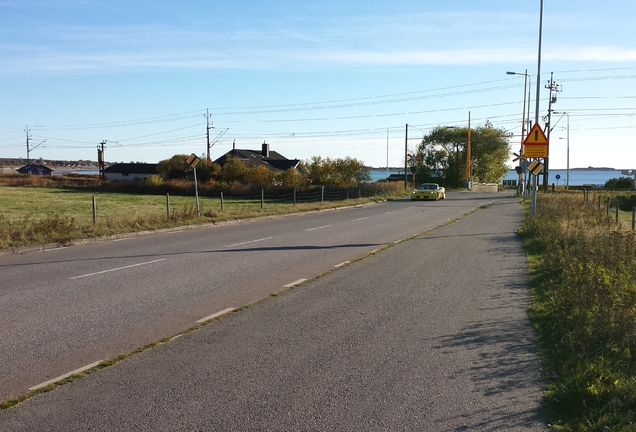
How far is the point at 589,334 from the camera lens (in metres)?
6.45

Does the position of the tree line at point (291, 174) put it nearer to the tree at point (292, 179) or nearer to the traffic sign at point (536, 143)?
the tree at point (292, 179)

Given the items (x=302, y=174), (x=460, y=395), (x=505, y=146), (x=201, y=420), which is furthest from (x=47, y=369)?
(x=505, y=146)

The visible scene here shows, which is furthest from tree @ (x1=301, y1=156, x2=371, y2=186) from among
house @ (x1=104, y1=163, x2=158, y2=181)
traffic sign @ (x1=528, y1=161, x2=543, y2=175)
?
house @ (x1=104, y1=163, x2=158, y2=181)

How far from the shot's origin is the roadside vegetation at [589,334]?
186 inches

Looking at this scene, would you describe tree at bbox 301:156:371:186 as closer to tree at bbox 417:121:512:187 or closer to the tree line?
the tree line

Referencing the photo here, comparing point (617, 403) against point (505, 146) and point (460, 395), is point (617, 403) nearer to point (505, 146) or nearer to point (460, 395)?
point (460, 395)

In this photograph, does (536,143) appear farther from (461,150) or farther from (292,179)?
(461,150)

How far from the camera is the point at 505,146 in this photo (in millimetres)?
95750

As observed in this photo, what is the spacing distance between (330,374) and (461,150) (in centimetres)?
9029

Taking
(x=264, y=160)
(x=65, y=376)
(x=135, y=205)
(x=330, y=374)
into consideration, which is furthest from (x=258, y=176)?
(x=330, y=374)

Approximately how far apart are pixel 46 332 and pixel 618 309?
6735 millimetres

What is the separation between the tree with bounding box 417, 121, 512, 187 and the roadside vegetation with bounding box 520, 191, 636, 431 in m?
81.5

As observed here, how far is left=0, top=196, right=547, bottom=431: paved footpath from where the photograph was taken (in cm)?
468

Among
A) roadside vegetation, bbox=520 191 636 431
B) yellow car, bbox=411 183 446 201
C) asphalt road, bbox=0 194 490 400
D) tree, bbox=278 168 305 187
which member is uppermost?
tree, bbox=278 168 305 187
